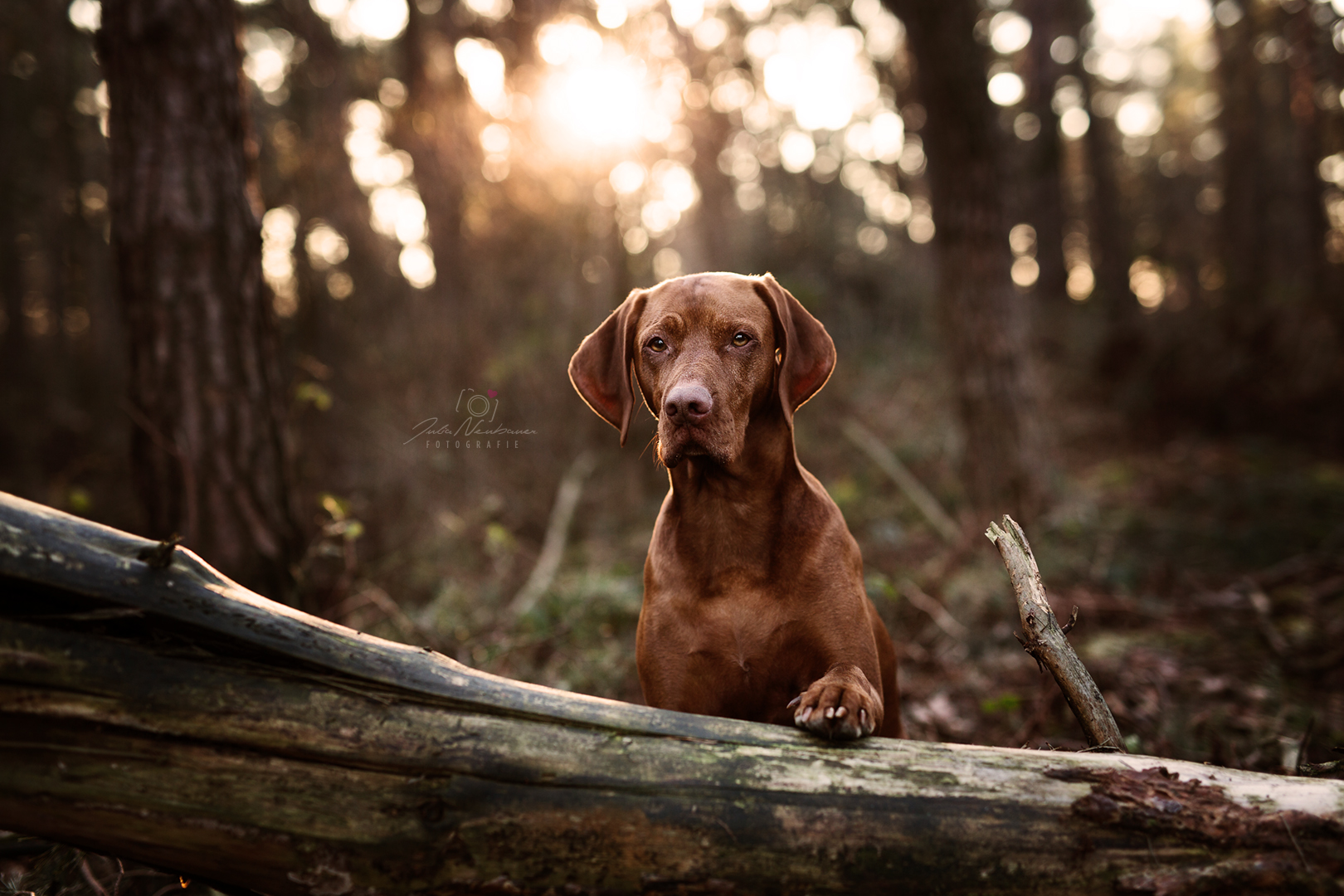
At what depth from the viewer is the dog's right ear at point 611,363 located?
329 cm

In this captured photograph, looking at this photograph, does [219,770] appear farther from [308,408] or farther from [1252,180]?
[1252,180]

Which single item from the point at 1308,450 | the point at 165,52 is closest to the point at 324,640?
the point at 165,52

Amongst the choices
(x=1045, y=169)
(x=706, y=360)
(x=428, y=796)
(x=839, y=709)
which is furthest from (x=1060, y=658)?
(x=1045, y=169)

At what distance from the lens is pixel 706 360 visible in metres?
2.94

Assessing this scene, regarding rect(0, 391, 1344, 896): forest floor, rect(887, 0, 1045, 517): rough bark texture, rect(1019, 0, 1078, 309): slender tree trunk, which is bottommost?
rect(0, 391, 1344, 896): forest floor

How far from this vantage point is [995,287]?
304 inches

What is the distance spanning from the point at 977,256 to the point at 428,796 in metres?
7.27

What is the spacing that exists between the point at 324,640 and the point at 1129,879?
2.05 metres

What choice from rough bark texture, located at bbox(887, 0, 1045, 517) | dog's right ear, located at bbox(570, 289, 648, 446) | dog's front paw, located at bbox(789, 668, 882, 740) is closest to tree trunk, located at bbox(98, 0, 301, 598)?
dog's right ear, located at bbox(570, 289, 648, 446)

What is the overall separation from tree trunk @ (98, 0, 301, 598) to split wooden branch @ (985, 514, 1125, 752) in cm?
341

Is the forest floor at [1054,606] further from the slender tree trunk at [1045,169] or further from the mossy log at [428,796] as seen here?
the slender tree trunk at [1045,169]

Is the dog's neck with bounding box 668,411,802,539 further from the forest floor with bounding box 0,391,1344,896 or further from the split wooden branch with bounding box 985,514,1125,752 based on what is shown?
the forest floor with bounding box 0,391,1344,896

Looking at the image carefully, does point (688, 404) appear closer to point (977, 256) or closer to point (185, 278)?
point (185, 278)

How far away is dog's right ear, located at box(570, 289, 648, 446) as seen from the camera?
3.29 meters
